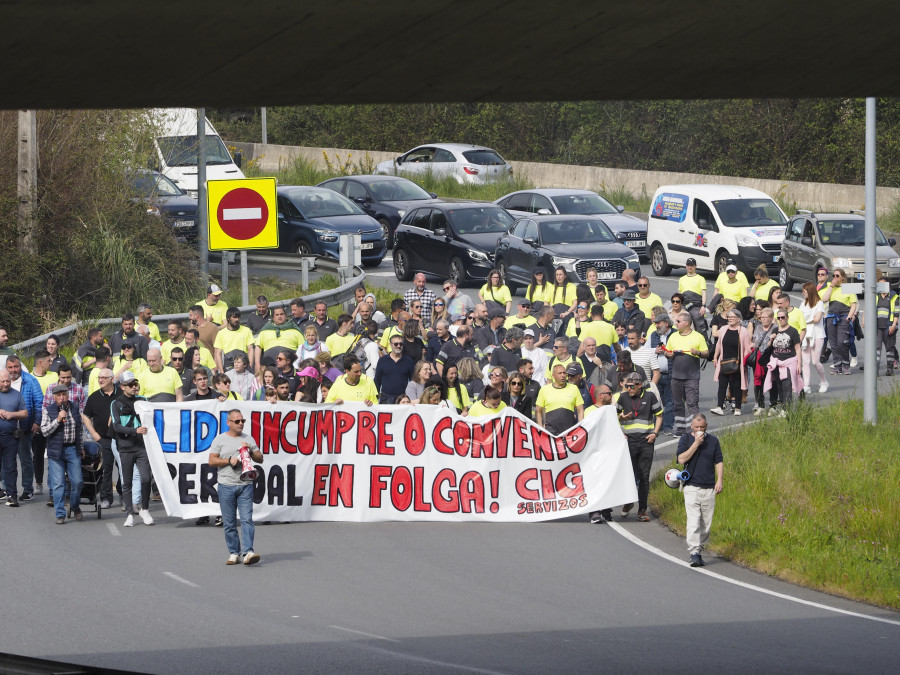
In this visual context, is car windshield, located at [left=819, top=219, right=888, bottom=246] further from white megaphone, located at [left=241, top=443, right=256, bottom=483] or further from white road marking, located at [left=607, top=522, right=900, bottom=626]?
white megaphone, located at [left=241, top=443, right=256, bottom=483]

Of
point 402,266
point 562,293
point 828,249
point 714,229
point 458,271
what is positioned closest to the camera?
point 562,293

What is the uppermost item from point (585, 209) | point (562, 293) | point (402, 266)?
point (585, 209)

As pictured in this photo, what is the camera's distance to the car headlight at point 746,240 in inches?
1172

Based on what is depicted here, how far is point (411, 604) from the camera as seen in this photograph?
11898 millimetres

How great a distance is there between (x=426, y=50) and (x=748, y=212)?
25977mm

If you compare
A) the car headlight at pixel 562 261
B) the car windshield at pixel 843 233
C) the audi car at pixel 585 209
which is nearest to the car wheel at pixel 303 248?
the audi car at pixel 585 209

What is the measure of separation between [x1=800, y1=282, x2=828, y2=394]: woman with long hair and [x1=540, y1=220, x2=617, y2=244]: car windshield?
7171 mm

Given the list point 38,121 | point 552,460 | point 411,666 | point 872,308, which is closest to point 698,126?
point 38,121

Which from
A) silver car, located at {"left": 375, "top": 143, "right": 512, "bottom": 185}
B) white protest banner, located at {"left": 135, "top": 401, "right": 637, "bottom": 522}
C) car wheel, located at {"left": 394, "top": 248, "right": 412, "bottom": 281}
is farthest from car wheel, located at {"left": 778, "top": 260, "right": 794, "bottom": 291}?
silver car, located at {"left": 375, "top": 143, "right": 512, "bottom": 185}

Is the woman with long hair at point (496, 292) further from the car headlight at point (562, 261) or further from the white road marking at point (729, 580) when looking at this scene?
the white road marking at point (729, 580)

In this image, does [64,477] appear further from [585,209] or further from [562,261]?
[585,209]

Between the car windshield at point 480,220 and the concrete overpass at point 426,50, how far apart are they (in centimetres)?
2319

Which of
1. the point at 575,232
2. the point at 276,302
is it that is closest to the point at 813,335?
the point at 575,232

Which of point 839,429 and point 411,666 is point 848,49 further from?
point 839,429
